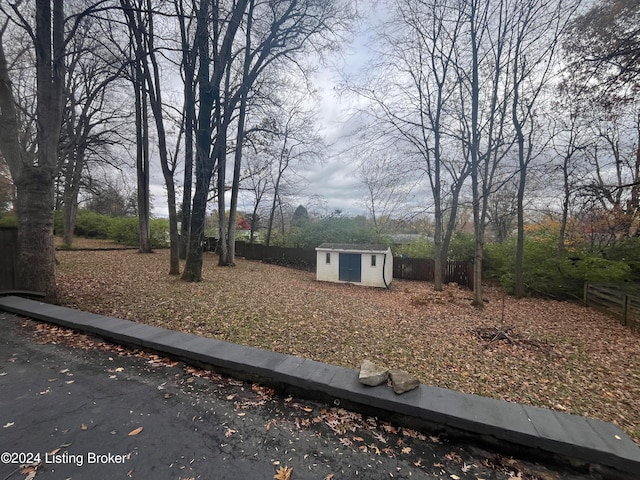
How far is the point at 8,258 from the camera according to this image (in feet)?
16.5

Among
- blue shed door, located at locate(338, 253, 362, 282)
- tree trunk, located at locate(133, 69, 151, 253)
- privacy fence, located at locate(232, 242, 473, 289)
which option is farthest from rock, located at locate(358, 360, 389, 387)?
tree trunk, located at locate(133, 69, 151, 253)

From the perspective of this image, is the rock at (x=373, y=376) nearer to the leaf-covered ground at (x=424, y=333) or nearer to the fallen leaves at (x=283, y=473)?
the fallen leaves at (x=283, y=473)

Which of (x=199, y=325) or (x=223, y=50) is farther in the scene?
(x=223, y=50)

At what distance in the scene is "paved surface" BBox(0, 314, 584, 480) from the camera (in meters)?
1.67

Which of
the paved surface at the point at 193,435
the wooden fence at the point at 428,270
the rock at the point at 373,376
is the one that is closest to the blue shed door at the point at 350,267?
the wooden fence at the point at 428,270

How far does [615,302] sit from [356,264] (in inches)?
300

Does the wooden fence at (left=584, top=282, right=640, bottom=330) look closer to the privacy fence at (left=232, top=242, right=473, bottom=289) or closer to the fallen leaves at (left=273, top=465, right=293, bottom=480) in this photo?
the privacy fence at (left=232, top=242, right=473, bottom=289)

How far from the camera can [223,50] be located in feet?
24.9

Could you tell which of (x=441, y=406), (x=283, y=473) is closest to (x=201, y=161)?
(x=283, y=473)

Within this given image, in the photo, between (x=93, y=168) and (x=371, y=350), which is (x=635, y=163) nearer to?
(x=371, y=350)

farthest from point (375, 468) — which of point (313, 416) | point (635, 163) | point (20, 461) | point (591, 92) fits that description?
point (635, 163)

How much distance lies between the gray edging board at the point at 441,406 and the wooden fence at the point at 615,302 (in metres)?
6.61

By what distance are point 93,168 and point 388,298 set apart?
54.7 ft

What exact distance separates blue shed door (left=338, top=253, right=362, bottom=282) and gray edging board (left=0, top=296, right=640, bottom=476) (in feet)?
28.3
